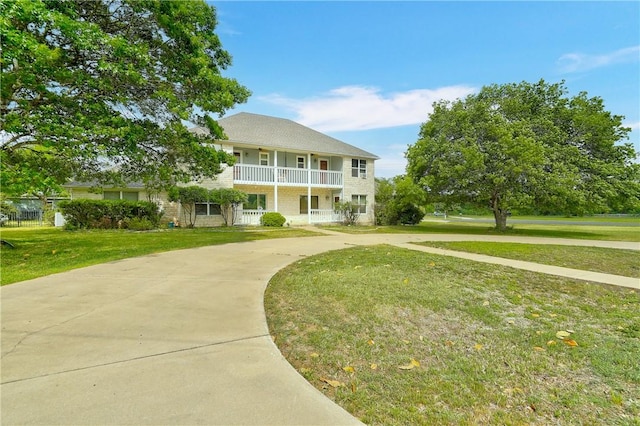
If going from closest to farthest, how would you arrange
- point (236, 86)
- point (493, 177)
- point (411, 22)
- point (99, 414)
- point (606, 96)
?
point (99, 414) → point (236, 86) → point (411, 22) → point (493, 177) → point (606, 96)

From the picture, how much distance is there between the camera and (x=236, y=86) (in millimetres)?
11883

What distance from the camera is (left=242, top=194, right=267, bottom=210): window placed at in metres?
23.5

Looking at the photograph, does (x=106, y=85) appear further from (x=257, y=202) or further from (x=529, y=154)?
(x=529, y=154)

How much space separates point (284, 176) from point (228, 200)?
15.9 feet

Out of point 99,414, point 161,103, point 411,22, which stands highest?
point 411,22

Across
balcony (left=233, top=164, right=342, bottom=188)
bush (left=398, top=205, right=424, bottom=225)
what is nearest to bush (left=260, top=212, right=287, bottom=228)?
balcony (left=233, top=164, right=342, bottom=188)

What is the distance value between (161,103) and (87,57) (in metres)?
2.27

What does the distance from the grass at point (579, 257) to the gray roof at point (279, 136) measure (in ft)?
46.8

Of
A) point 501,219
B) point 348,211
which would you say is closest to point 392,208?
point 348,211

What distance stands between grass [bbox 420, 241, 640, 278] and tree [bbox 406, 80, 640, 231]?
24.2 feet

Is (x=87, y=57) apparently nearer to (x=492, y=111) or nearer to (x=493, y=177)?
(x=493, y=177)

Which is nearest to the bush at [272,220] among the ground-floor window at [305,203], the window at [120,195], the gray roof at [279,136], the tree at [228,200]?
the tree at [228,200]

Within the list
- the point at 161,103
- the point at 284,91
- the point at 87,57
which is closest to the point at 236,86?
the point at 161,103

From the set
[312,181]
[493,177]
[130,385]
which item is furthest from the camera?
[312,181]
